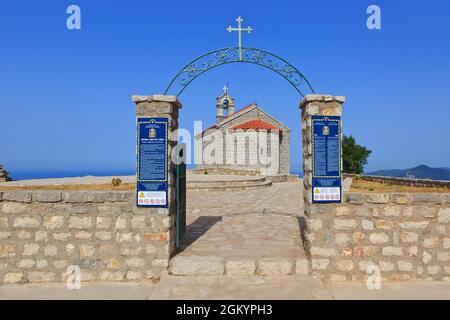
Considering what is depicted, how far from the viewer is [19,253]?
5.41 m

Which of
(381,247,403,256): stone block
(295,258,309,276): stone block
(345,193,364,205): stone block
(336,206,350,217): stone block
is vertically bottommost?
(295,258,309,276): stone block

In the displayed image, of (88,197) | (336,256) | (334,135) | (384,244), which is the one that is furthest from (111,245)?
(384,244)

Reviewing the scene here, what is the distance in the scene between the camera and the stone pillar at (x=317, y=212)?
5289 mm

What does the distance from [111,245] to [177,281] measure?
1.38m

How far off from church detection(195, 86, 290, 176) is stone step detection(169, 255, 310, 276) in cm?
3131

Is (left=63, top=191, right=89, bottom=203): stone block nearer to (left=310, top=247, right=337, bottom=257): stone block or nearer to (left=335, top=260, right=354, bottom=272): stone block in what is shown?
(left=310, top=247, right=337, bottom=257): stone block

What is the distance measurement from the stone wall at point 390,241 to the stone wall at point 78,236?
9.49 feet

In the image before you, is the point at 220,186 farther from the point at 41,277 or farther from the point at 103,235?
the point at 41,277

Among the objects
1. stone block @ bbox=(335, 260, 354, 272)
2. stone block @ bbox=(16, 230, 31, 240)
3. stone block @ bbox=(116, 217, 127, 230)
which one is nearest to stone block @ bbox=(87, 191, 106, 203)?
stone block @ bbox=(116, 217, 127, 230)

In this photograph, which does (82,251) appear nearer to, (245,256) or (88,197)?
(88,197)

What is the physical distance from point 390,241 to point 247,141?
33284 millimetres

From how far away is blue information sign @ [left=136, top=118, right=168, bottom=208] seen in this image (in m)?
5.49

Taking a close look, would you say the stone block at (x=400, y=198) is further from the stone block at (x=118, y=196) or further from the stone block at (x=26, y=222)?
the stone block at (x=26, y=222)
